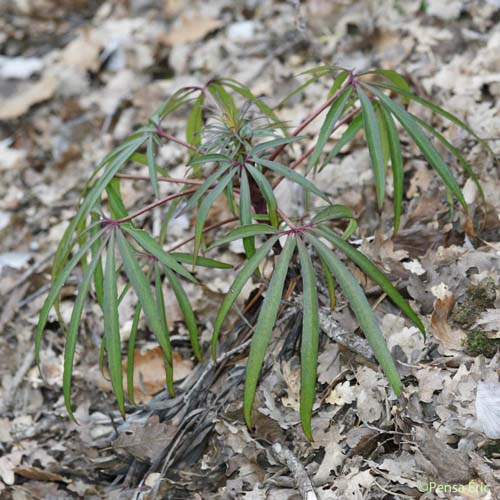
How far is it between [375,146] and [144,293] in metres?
0.61

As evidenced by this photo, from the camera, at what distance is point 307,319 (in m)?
1.17

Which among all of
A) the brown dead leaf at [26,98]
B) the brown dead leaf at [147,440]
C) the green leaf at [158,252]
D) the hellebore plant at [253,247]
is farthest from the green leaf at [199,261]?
the brown dead leaf at [26,98]

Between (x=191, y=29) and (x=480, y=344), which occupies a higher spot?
(x=191, y=29)

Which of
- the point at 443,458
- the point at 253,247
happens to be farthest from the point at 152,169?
the point at 443,458

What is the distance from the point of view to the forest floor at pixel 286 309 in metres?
1.37

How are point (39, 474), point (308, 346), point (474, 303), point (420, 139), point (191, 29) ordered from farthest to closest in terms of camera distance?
point (191, 29), point (39, 474), point (474, 303), point (420, 139), point (308, 346)

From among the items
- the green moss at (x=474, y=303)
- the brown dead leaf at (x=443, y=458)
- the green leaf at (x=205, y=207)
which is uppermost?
the green leaf at (x=205, y=207)

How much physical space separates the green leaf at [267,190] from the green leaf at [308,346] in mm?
176

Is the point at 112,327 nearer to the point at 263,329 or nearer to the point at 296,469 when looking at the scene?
the point at 263,329

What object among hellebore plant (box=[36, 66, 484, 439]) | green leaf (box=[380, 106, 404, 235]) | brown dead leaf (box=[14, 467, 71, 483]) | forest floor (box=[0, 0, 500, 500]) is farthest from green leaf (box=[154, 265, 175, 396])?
green leaf (box=[380, 106, 404, 235])

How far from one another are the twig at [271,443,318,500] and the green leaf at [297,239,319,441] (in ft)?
0.76

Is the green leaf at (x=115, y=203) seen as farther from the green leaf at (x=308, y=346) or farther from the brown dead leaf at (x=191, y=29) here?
the brown dead leaf at (x=191, y=29)

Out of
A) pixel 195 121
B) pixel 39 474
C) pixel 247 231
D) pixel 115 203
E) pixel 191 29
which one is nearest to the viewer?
pixel 247 231

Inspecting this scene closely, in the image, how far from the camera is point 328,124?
1393mm
